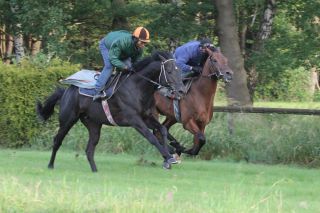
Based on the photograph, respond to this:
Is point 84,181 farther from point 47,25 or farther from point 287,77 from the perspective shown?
point 287,77

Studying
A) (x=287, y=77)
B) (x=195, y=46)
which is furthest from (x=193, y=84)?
(x=287, y=77)

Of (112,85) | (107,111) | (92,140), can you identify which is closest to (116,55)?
(112,85)

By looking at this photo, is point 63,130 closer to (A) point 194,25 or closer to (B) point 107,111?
(B) point 107,111

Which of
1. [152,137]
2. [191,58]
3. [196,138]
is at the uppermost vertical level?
[191,58]

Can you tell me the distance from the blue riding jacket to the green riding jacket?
5.91 ft

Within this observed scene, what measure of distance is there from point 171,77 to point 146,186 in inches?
98.3

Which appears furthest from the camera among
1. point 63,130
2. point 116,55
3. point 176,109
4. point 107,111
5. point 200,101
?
point 176,109

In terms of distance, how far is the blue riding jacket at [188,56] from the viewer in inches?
560

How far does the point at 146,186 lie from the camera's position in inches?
412

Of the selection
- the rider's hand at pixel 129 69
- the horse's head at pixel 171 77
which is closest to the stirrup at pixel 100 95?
the rider's hand at pixel 129 69

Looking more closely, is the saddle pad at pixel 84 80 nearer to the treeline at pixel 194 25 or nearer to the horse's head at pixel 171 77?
the horse's head at pixel 171 77

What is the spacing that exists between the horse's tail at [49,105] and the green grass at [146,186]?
1040mm

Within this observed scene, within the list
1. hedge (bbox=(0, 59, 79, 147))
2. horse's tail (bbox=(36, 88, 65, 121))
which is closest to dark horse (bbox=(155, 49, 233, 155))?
horse's tail (bbox=(36, 88, 65, 121))

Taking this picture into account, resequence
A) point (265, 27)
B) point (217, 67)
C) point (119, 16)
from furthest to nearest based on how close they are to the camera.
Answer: point (119, 16)
point (265, 27)
point (217, 67)
